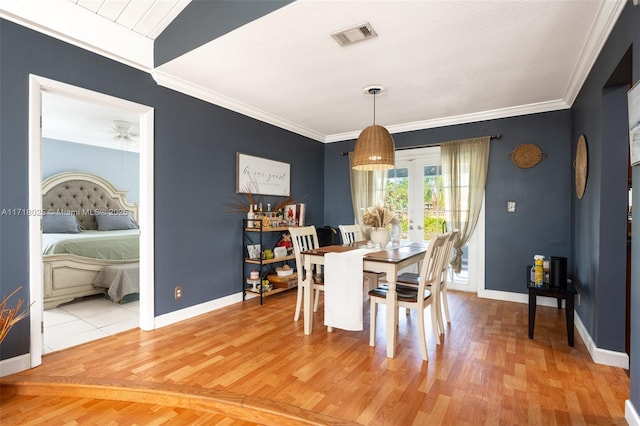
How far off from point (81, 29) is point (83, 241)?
2.26 meters

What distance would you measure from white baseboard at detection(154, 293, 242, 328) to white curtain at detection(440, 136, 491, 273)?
2849 millimetres

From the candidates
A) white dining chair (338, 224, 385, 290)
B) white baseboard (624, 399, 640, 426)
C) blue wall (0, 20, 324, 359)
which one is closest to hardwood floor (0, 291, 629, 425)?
white baseboard (624, 399, 640, 426)

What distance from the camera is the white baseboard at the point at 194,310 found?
9.92 ft

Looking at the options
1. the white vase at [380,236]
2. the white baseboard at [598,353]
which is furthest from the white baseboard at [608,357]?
the white vase at [380,236]

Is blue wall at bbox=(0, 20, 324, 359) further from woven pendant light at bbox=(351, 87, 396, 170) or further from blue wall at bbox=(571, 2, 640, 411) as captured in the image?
blue wall at bbox=(571, 2, 640, 411)

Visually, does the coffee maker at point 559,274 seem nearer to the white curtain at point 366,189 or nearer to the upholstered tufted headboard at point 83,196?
the white curtain at point 366,189

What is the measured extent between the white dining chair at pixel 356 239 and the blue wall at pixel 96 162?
2807mm

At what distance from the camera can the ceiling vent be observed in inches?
84.6

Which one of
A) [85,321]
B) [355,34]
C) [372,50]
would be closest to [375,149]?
[372,50]

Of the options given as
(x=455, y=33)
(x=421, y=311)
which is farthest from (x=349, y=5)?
(x=421, y=311)

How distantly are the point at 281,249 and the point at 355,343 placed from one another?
1735 mm

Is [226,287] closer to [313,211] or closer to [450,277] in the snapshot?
[313,211]

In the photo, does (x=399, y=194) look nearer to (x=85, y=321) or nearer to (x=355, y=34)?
(x=355, y=34)

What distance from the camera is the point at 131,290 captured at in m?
3.67
